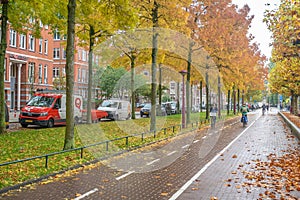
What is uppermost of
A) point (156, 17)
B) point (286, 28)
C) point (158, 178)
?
point (156, 17)

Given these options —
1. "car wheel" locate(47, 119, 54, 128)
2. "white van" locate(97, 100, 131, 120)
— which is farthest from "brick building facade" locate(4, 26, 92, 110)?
"car wheel" locate(47, 119, 54, 128)

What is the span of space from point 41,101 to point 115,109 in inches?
373

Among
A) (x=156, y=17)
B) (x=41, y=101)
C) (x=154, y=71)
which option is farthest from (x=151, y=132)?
(x=41, y=101)

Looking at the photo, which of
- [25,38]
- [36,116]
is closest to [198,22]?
[36,116]

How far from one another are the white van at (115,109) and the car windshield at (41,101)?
8.40m

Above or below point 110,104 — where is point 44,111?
below

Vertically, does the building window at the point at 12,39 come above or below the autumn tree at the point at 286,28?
above

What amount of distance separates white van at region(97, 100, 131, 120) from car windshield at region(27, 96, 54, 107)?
27.6 feet

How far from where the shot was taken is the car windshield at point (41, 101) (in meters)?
23.1

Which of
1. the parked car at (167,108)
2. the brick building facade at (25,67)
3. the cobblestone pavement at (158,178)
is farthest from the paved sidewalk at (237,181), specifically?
the parked car at (167,108)

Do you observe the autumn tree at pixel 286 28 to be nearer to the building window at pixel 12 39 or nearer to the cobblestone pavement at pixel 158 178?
the cobblestone pavement at pixel 158 178

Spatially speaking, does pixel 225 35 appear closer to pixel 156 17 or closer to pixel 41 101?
pixel 156 17

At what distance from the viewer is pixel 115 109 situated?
3186 cm

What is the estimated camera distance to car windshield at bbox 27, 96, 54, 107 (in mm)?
23109
